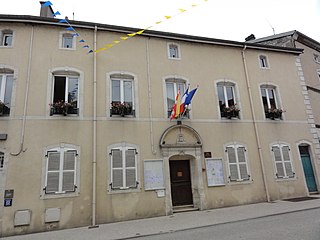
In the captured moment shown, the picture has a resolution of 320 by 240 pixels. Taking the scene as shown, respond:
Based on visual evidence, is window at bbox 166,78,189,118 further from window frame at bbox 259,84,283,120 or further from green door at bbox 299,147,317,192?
green door at bbox 299,147,317,192

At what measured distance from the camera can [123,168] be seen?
7.21 meters

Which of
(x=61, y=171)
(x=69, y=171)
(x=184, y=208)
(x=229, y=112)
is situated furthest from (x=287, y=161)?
(x=61, y=171)

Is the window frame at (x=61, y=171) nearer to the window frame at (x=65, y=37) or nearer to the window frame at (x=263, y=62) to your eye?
the window frame at (x=65, y=37)

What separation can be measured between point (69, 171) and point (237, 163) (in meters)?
6.27

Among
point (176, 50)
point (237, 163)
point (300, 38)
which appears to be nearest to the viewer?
point (237, 163)

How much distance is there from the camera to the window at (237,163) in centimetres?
834

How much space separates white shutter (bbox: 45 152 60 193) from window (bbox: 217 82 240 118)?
649 centimetres

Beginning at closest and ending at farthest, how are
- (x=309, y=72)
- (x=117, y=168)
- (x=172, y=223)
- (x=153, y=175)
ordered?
(x=172, y=223)
(x=117, y=168)
(x=153, y=175)
(x=309, y=72)

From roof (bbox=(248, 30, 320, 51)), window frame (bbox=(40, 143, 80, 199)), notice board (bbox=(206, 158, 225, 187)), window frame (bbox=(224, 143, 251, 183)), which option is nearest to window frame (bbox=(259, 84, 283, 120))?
window frame (bbox=(224, 143, 251, 183))

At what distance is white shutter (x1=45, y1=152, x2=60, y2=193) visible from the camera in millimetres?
6496

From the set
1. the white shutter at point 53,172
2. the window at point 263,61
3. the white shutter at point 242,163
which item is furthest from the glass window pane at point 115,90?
the window at point 263,61

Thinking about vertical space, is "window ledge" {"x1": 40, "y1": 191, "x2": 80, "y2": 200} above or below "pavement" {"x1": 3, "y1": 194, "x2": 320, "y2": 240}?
above

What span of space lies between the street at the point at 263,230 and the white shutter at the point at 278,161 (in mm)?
2915

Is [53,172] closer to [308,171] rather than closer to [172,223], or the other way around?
[172,223]
